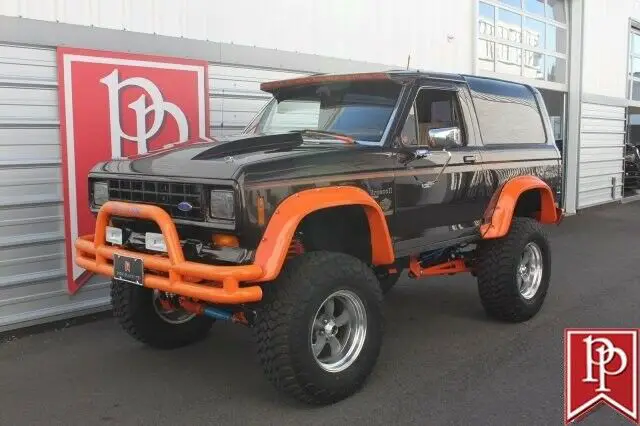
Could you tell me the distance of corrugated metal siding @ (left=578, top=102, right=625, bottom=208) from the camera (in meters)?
14.4

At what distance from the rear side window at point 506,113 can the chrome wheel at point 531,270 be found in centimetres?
101

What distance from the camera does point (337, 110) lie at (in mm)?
5039

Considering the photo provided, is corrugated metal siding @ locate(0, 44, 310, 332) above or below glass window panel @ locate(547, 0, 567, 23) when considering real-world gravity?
below

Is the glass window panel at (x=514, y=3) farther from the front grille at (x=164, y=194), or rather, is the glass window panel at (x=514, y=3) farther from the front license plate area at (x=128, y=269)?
the front license plate area at (x=128, y=269)

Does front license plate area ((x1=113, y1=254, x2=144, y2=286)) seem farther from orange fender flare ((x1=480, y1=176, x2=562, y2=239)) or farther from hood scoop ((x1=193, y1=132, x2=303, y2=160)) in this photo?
orange fender flare ((x1=480, y1=176, x2=562, y2=239))

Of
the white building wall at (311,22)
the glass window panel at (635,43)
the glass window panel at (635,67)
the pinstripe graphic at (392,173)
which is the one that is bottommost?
the pinstripe graphic at (392,173)

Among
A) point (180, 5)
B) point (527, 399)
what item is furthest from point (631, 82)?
point (527, 399)

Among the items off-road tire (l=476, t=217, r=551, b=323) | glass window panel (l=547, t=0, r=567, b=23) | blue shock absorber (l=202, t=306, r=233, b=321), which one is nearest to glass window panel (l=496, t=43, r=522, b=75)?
glass window panel (l=547, t=0, r=567, b=23)

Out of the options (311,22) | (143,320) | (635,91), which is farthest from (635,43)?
(143,320)

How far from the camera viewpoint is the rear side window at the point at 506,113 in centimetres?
566

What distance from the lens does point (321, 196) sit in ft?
13.1

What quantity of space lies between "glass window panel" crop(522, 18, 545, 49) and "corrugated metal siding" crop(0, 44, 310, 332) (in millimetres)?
9907

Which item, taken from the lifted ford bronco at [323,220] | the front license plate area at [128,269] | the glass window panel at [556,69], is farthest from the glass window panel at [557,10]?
the front license plate area at [128,269]

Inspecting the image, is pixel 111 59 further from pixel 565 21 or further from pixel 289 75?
pixel 565 21
